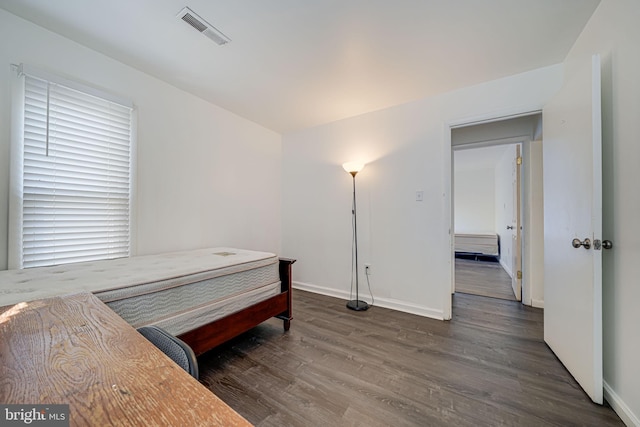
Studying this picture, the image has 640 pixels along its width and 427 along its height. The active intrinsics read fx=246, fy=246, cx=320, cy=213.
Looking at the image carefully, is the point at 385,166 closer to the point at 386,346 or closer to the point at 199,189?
the point at 386,346

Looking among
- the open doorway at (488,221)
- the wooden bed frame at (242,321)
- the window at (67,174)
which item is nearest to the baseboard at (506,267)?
the open doorway at (488,221)

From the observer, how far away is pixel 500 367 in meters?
1.76

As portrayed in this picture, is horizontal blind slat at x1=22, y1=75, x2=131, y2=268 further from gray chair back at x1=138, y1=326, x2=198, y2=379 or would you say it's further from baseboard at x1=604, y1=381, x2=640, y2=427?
baseboard at x1=604, y1=381, x2=640, y2=427

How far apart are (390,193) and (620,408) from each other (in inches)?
86.8

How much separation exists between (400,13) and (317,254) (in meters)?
2.76

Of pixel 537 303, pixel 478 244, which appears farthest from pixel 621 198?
pixel 478 244

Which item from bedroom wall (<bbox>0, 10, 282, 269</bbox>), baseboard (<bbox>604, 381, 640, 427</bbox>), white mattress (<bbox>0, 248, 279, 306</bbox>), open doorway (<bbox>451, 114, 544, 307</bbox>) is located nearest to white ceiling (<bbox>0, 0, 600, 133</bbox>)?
bedroom wall (<bbox>0, 10, 282, 269</bbox>)

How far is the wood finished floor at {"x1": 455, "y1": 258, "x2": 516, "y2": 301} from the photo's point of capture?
135 inches

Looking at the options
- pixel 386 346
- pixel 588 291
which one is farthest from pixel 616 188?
pixel 386 346

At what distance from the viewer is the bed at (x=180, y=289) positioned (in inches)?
50.8

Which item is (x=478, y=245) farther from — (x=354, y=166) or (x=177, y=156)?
(x=177, y=156)

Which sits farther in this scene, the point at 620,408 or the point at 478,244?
the point at 478,244

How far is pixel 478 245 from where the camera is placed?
570 cm

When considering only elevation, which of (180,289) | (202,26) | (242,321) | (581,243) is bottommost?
(242,321)
